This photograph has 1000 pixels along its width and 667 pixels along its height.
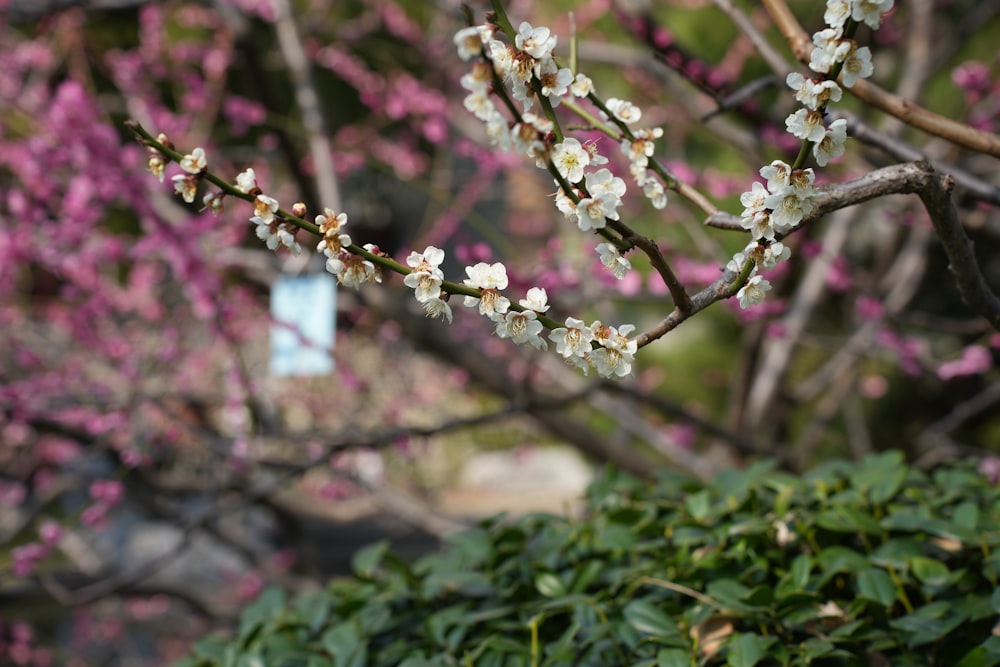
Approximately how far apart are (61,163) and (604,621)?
315 centimetres

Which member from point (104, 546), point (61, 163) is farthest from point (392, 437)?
point (104, 546)

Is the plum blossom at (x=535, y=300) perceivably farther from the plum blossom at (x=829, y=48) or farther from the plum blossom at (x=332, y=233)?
the plum blossom at (x=829, y=48)

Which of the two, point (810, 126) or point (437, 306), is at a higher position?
point (810, 126)

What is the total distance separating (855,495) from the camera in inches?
62.3

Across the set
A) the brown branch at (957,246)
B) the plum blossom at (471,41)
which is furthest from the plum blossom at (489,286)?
the brown branch at (957,246)

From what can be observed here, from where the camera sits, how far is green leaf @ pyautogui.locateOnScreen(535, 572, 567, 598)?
4.87 feet

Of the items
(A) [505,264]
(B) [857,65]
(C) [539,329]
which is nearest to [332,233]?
(C) [539,329]

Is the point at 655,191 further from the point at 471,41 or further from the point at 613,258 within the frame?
the point at 471,41

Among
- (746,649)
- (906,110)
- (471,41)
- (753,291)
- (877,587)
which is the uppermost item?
(906,110)

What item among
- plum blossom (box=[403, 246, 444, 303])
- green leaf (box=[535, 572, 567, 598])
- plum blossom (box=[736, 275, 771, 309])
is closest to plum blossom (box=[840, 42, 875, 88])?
plum blossom (box=[736, 275, 771, 309])

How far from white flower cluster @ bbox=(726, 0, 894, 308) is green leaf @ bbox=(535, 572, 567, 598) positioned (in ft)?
2.30

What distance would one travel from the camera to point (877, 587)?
1.32 meters

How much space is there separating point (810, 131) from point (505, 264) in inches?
76.9

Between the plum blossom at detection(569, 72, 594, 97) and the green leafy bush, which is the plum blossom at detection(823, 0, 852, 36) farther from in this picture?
the green leafy bush
